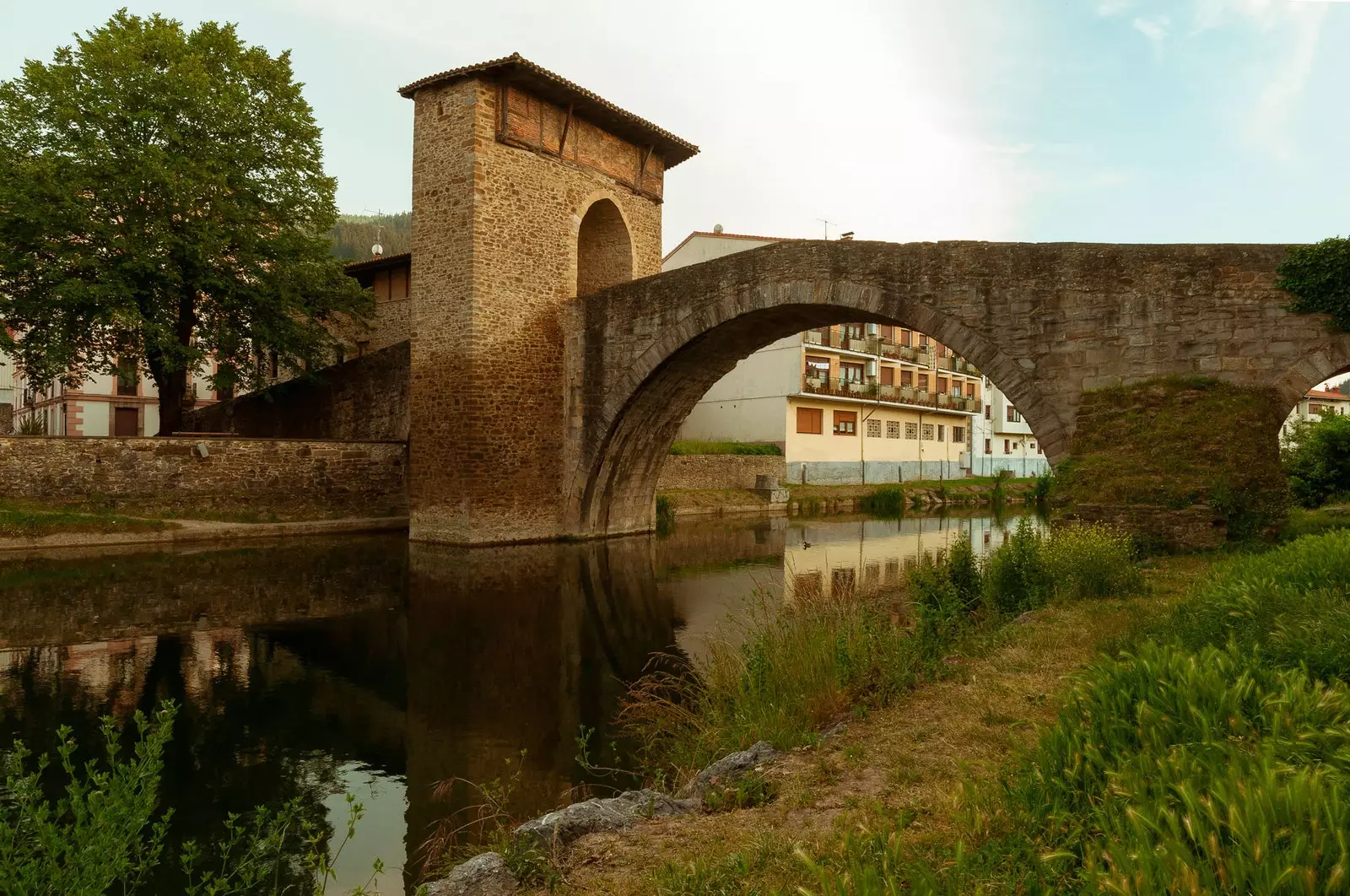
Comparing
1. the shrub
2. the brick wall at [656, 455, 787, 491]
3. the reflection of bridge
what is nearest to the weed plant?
the reflection of bridge

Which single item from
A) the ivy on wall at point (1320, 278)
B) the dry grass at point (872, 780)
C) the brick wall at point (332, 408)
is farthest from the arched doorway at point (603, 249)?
the dry grass at point (872, 780)

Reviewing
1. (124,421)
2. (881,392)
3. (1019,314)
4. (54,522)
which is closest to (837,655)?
(1019,314)

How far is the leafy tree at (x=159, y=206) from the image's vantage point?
18.1 metres

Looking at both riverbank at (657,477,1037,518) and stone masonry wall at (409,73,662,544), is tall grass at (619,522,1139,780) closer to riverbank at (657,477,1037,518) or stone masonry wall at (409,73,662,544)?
stone masonry wall at (409,73,662,544)

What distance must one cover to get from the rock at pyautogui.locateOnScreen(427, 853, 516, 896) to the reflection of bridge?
10.5 meters

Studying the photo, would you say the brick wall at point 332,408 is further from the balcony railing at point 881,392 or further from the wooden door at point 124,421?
the balcony railing at point 881,392

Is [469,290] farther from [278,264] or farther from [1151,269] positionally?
[1151,269]

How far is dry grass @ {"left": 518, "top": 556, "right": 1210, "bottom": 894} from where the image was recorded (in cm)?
290

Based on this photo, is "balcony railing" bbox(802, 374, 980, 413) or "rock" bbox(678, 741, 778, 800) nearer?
"rock" bbox(678, 741, 778, 800)

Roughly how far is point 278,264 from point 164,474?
5.85 metres

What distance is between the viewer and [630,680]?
24.7 feet

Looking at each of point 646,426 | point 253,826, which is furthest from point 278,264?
point 253,826

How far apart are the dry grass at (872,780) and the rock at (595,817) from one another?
0.10 metres

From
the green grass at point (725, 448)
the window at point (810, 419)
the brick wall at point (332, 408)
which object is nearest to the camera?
the brick wall at point (332, 408)
